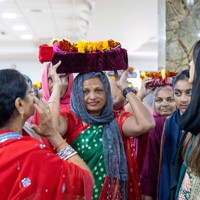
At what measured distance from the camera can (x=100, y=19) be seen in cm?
881

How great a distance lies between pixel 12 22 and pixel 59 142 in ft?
27.7

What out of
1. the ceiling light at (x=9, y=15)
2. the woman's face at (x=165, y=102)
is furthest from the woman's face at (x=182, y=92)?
the ceiling light at (x=9, y=15)

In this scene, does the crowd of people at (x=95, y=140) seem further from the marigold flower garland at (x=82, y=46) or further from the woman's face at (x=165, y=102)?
the marigold flower garland at (x=82, y=46)

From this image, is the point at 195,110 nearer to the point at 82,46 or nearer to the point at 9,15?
the point at 82,46

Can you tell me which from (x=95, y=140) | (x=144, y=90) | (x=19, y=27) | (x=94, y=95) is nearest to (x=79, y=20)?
(x=19, y=27)

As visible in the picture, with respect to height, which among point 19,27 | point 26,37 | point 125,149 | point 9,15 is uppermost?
point 9,15

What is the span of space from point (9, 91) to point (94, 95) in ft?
2.86

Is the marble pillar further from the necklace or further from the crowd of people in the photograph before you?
the necklace

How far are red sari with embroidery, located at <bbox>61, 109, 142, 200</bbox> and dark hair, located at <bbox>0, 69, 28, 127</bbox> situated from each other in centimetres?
76

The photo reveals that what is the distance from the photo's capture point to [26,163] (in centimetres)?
166

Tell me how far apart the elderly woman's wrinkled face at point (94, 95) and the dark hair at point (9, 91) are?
2.55ft

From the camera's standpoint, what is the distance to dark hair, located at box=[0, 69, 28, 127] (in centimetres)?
173

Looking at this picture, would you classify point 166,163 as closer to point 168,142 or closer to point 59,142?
point 168,142

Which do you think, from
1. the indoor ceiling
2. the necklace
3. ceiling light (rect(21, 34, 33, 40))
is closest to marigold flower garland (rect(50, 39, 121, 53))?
the necklace
